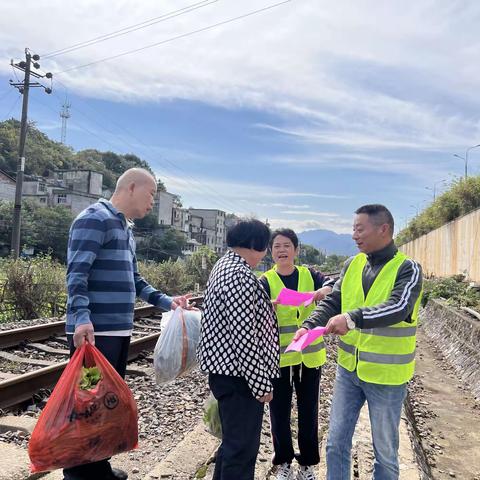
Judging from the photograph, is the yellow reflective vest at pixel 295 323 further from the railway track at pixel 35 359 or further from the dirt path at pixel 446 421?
the railway track at pixel 35 359

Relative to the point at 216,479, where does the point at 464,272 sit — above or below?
above

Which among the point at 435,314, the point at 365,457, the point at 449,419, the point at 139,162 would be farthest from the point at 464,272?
the point at 139,162

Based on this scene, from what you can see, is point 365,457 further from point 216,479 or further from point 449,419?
point 449,419

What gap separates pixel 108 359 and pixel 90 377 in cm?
22

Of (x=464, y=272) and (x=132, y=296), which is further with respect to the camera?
(x=464, y=272)

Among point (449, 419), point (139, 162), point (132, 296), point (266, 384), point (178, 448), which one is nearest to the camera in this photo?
point (266, 384)

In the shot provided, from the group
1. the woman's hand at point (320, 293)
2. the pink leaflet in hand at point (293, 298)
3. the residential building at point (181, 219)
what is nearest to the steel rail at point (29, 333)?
the pink leaflet in hand at point (293, 298)

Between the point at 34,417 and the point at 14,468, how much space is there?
1.50m

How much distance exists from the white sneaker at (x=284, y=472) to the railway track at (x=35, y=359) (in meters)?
2.99

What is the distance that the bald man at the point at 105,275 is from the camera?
2.85 meters

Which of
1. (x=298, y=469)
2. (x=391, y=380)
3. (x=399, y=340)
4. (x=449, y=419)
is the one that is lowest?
(x=449, y=419)

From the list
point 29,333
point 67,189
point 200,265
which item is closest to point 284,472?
point 29,333

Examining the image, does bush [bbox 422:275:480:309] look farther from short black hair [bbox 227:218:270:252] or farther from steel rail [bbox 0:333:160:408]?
short black hair [bbox 227:218:270:252]

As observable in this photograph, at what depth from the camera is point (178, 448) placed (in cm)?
364
